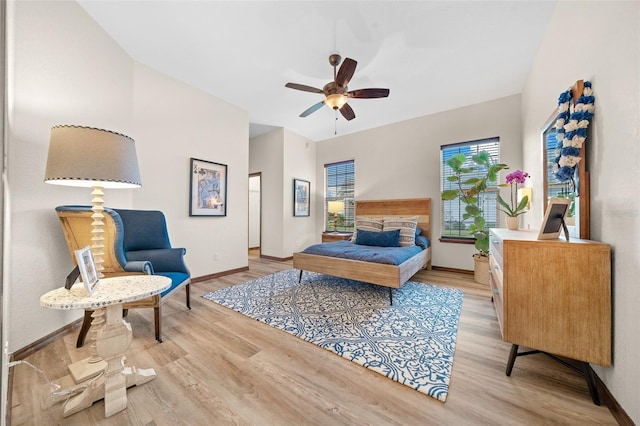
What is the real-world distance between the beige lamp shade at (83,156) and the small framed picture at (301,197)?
396 centimetres

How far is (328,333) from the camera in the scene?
2043mm

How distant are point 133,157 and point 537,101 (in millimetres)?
3925

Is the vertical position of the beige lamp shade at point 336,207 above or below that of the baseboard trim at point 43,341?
above

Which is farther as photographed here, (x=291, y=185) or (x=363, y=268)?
(x=291, y=185)

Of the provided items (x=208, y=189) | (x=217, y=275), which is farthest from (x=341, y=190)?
(x=217, y=275)

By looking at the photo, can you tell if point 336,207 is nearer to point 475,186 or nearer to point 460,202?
point 460,202

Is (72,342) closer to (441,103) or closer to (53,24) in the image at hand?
(53,24)

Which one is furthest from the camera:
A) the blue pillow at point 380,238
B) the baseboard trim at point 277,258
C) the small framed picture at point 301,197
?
the small framed picture at point 301,197

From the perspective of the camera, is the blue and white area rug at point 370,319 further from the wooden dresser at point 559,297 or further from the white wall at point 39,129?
the white wall at point 39,129

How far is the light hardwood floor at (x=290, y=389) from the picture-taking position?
121cm

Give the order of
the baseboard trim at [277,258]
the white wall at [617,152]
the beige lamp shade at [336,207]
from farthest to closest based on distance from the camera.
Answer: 1. the baseboard trim at [277,258]
2. the beige lamp shade at [336,207]
3. the white wall at [617,152]

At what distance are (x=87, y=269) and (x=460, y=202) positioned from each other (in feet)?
15.5

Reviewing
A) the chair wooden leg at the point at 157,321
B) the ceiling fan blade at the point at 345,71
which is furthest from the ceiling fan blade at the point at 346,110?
the chair wooden leg at the point at 157,321

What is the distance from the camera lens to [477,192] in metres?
3.60
